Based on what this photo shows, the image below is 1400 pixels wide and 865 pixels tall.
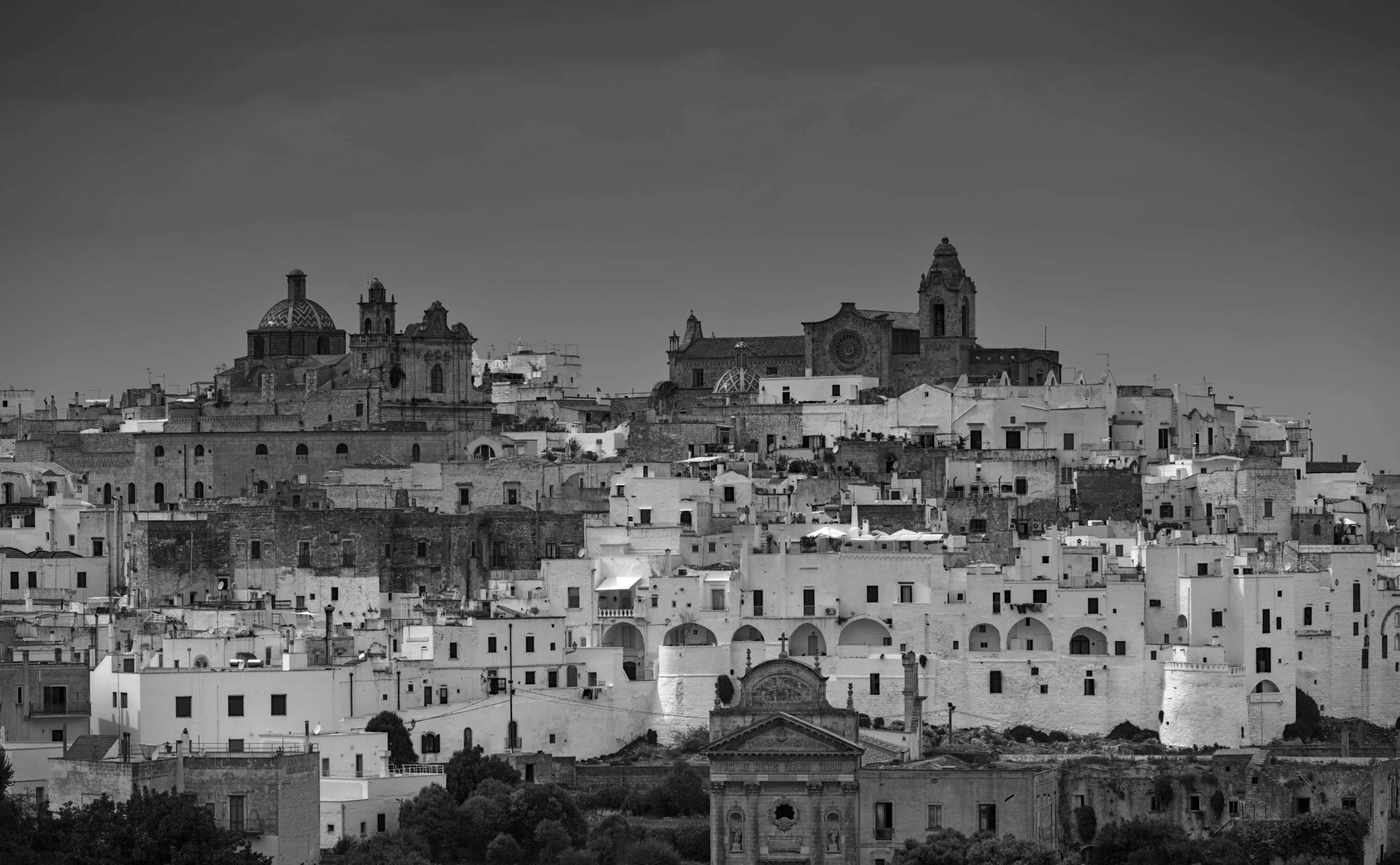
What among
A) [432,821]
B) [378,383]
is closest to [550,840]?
[432,821]

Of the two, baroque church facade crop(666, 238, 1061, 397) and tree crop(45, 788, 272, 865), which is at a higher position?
baroque church facade crop(666, 238, 1061, 397)

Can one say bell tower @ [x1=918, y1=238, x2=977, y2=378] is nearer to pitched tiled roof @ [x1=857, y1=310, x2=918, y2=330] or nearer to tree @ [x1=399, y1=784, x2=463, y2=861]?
pitched tiled roof @ [x1=857, y1=310, x2=918, y2=330]

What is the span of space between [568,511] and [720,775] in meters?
17.4

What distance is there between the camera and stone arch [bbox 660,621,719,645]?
69.2 m

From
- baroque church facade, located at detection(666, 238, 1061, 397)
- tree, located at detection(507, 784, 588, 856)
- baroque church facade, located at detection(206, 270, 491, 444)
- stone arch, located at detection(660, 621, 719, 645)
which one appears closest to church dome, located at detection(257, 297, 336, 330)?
baroque church facade, located at detection(206, 270, 491, 444)

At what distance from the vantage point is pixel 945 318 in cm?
8925

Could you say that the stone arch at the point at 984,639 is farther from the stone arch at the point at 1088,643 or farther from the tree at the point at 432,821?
the tree at the point at 432,821

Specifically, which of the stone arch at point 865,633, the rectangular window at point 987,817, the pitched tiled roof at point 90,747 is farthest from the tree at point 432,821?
the stone arch at point 865,633

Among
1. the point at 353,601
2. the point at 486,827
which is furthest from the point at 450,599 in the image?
the point at 486,827

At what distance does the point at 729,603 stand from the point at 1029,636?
19.7 ft

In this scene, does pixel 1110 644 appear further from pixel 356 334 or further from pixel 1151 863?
pixel 356 334

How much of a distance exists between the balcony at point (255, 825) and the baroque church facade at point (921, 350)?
3496 cm

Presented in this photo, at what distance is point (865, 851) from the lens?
60.2 m

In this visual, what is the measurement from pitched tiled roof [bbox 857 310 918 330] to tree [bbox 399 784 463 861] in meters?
32.4
